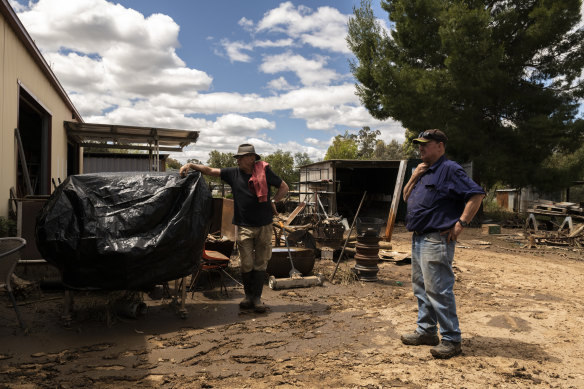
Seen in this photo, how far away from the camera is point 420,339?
375 centimetres

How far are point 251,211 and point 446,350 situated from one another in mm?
2540

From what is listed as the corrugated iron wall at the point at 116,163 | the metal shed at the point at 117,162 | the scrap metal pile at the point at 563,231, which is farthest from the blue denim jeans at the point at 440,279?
the corrugated iron wall at the point at 116,163

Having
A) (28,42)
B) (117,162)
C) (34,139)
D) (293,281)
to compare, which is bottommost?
(293,281)

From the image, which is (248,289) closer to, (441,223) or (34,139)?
(441,223)

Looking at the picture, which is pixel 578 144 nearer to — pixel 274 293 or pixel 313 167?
pixel 313 167

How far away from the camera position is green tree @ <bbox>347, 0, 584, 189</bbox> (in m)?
14.2

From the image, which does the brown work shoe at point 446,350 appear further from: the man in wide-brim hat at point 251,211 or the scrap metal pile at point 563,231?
the scrap metal pile at point 563,231

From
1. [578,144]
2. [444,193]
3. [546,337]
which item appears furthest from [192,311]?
[578,144]

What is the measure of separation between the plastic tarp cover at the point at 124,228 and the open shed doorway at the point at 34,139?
4.76 metres

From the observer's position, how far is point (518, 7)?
15.5 m

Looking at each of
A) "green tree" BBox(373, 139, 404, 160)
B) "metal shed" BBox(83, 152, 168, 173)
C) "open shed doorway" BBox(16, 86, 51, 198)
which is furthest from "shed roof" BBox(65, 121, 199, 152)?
"green tree" BBox(373, 139, 404, 160)

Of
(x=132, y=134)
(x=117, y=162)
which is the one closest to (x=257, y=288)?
(x=132, y=134)

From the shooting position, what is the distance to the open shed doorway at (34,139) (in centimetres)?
884

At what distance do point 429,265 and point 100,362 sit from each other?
9.71 ft
